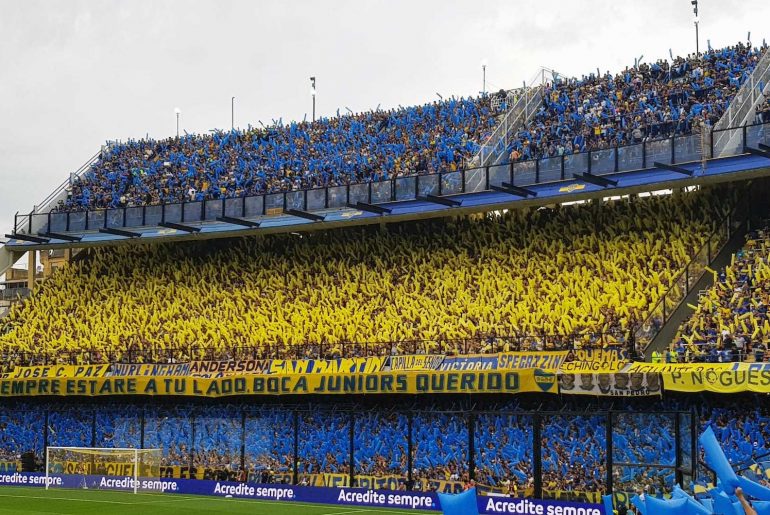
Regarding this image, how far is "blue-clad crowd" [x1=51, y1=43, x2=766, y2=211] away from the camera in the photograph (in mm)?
40688

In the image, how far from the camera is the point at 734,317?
30812 mm

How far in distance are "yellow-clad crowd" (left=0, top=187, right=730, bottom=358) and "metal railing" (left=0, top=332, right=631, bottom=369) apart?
240mm

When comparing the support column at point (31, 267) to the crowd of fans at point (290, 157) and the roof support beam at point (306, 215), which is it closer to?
the crowd of fans at point (290, 157)

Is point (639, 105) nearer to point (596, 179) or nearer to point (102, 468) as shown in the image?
point (596, 179)

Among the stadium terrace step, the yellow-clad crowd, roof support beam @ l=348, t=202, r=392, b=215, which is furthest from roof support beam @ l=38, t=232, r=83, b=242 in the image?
the stadium terrace step

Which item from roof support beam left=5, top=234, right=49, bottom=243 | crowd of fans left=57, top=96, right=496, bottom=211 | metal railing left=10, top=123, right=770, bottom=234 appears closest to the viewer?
metal railing left=10, top=123, right=770, bottom=234

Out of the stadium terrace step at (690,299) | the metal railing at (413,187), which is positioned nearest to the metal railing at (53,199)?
the metal railing at (413,187)

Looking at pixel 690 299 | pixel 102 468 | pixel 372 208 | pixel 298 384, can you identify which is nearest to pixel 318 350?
pixel 298 384

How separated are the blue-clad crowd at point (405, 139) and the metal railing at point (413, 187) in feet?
4.20

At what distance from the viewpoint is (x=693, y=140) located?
114 feet

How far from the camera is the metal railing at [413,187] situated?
3494 centimetres

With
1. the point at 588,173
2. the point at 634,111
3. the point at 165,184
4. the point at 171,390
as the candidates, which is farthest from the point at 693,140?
the point at 165,184

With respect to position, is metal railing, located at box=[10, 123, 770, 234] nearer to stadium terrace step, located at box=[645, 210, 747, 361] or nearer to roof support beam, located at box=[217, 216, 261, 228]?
roof support beam, located at box=[217, 216, 261, 228]

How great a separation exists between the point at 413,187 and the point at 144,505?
612 inches
